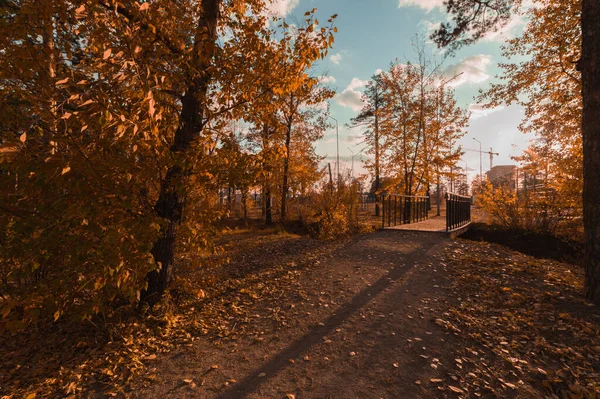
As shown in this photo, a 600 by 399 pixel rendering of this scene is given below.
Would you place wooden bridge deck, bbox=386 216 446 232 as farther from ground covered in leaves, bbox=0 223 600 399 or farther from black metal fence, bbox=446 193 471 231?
ground covered in leaves, bbox=0 223 600 399

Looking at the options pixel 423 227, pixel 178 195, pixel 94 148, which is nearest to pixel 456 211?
pixel 423 227

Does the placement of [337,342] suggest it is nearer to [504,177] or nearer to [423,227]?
[423,227]

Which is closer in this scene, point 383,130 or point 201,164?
point 201,164

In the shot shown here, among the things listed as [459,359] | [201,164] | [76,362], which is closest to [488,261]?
[459,359]

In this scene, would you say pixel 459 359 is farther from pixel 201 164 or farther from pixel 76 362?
pixel 76 362

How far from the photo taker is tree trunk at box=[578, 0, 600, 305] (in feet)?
12.9

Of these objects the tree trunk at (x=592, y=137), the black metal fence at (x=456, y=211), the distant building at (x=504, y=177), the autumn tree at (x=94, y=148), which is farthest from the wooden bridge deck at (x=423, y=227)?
the autumn tree at (x=94, y=148)

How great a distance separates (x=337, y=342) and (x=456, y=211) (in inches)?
335

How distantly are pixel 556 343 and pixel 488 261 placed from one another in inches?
123

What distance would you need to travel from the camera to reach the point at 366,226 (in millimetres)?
10188

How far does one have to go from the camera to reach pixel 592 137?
399 centimetres

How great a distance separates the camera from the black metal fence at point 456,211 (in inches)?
347

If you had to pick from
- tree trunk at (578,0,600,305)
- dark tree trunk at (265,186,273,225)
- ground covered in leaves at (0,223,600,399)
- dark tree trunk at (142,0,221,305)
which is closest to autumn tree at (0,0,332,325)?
dark tree trunk at (142,0,221,305)

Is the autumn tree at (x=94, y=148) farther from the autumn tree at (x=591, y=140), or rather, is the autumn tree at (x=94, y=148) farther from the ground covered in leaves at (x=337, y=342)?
the autumn tree at (x=591, y=140)
